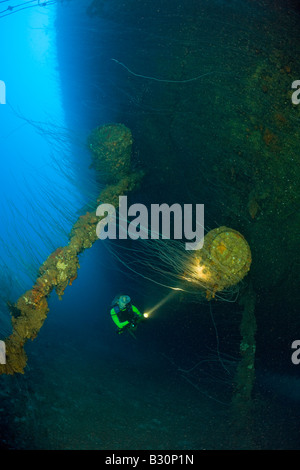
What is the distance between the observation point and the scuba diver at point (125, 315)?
4500 mm

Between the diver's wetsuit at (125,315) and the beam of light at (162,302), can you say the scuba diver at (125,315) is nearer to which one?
the diver's wetsuit at (125,315)

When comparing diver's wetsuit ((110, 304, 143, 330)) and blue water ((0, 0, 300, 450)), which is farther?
diver's wetsuit ((110, 304, 143, 330))

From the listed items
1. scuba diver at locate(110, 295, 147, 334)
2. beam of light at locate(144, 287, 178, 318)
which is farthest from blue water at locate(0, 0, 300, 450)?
scuba diver at locate(110, 295, 147, 334)

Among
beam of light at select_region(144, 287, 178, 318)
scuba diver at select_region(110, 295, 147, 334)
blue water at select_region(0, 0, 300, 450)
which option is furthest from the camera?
scuba diver at select_region(110, 295, 147, 334)

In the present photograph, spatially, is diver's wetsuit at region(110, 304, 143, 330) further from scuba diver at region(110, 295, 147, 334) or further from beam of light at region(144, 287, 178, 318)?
beam of light at region(144, 287, 178, 318)

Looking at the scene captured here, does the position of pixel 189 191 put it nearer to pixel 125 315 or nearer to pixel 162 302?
pixel 162 302

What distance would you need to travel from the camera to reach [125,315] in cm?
460

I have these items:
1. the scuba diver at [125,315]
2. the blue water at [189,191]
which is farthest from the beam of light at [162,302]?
the scuba diver at [125,315]

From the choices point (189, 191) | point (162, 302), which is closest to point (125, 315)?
point (162, 302)

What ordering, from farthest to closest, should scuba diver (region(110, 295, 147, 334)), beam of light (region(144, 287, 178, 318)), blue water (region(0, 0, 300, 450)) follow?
scuba diver (region(110, 295, 147, 334)) → beam of light (region(144, 287, 178, 318)) → blue water (region(0, 0, 300, 450))

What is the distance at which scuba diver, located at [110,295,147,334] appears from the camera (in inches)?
177

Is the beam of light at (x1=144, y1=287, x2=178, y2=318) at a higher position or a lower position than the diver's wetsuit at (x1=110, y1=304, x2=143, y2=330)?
higher

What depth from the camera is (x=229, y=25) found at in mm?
2990
